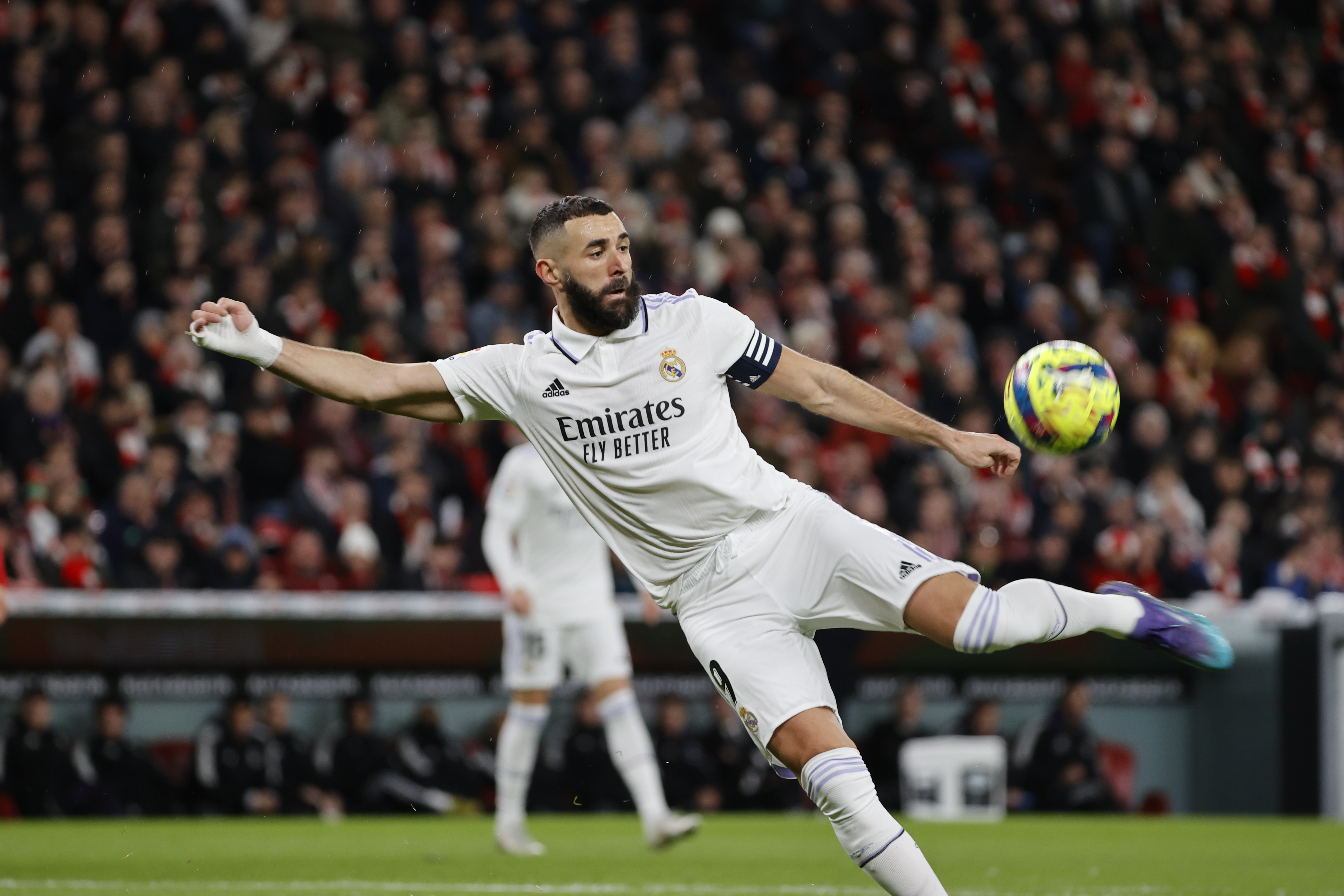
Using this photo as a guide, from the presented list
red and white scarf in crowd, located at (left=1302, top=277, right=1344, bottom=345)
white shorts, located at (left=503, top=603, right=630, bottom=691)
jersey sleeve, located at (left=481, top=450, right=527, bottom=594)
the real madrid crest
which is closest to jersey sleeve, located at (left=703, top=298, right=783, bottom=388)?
the real madrid crest

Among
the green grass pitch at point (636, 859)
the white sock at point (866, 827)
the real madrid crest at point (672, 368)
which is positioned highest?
the real madrid crest at point (672, 368)

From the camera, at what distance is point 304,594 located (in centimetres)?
1373

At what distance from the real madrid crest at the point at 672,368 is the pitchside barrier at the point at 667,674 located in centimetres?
821

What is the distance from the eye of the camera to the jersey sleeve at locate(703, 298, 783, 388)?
6.01 m

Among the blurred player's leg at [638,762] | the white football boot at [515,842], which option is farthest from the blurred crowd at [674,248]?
the white football boot at [515,842]

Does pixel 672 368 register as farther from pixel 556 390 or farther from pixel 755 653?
pixel 755 653

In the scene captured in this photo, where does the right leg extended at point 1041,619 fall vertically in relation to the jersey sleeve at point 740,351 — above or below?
below

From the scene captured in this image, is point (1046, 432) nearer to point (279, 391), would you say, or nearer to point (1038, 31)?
point (279, 391)

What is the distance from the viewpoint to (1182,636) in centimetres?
549

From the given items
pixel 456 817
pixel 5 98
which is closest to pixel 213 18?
pixel 5 98

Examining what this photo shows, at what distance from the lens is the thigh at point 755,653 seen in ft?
18.5

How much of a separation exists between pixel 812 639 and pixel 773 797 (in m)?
9.44

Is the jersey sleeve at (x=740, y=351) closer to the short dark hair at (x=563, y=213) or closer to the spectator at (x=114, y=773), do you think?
the short dark hair at (x=563, y=213)

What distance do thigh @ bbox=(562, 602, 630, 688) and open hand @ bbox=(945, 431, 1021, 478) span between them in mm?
5754
